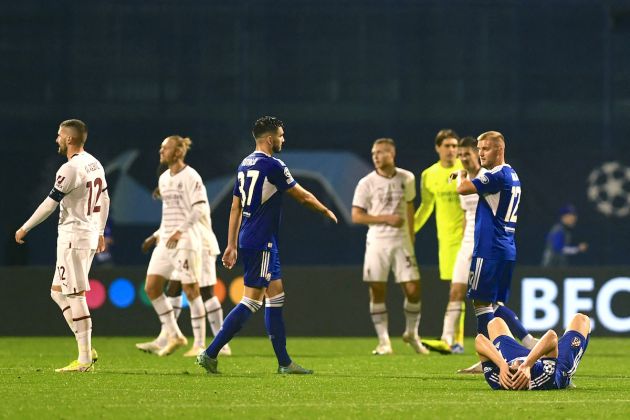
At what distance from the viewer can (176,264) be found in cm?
1250

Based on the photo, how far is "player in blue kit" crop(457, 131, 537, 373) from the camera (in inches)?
374

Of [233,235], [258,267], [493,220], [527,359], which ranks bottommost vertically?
[527,359]

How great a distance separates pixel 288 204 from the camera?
2153 centimetres

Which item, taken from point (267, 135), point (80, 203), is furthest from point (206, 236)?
point (267, 135)

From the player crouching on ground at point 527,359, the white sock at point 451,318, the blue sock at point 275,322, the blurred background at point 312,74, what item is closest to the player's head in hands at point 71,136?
the blue sock at point 275,322

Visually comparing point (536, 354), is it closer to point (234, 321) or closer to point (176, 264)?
point (234, 321)

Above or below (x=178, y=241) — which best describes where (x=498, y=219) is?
above

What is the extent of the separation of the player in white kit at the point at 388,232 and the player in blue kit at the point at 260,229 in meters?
3.46

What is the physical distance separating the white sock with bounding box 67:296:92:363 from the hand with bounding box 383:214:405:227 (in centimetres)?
396

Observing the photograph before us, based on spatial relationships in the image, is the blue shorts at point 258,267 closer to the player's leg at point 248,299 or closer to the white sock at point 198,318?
the player's leg at point 248,299

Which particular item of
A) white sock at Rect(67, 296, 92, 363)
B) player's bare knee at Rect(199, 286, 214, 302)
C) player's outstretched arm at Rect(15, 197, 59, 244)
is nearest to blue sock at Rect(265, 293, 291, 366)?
white sock at Rect(67, 296, 92, 363)

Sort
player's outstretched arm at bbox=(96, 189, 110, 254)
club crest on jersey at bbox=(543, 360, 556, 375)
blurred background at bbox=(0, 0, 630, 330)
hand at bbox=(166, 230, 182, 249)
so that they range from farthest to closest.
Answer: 1. blurred background at bbox=(0, 0, 630, 330)
2. hand at bbox=(166, 230, 182, 249)
3. player's outstretched arm at bbox=(96, 189, 110, 254)
4. club crest on jersey at bbox=(543, 360, 556, 375)

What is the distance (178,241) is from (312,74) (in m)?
11.4

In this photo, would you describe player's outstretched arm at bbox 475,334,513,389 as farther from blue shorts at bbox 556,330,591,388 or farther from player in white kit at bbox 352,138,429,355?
player in white kit at bbox 352,138,429,355
